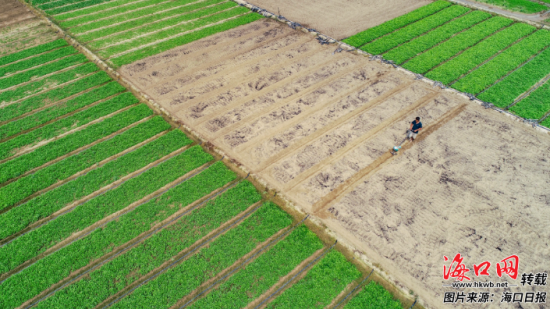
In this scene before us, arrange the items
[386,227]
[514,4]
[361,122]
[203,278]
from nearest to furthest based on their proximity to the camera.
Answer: [203,278] < [386,227] < [361,122] < [514,4]

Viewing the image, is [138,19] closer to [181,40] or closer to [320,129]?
[181,40]

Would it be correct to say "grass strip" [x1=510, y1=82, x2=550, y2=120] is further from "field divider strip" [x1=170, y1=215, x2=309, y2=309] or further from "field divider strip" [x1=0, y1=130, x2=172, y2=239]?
"field divider strip" [x1=0, y1=130, x2=172, y2=239]

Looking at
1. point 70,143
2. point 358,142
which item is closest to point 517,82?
point 358,142

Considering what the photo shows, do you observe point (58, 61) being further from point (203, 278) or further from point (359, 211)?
point (359, 211)

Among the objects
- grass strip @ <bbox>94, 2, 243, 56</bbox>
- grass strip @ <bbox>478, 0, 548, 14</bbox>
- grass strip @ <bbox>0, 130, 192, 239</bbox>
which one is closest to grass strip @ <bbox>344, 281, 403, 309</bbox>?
grass strip @ <bbox>0, 130, 192, 239</bbox>

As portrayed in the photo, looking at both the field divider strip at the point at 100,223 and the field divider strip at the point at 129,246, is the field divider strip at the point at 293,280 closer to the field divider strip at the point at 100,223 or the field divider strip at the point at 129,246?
the field divider strip at the point at 129,246

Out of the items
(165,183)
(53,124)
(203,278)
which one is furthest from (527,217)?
(53,124)

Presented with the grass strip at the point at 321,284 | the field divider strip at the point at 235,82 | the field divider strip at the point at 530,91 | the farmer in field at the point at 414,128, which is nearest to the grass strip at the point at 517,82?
the field divider strip at the point at 530,91
